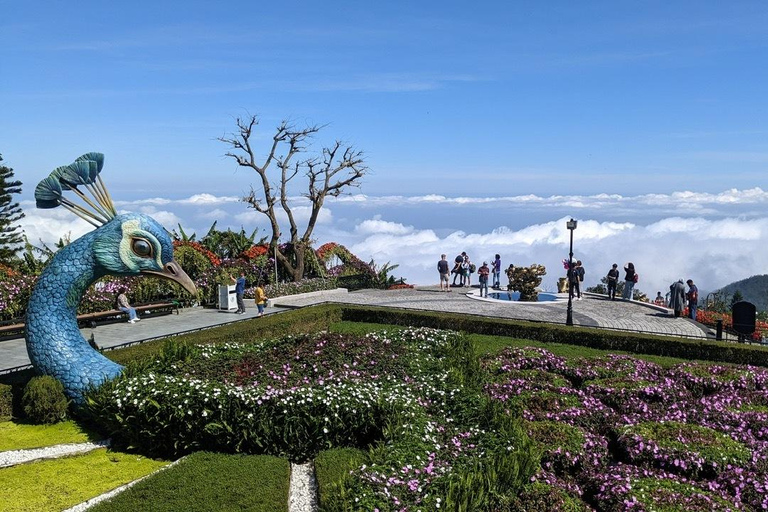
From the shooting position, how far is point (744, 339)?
1630cm

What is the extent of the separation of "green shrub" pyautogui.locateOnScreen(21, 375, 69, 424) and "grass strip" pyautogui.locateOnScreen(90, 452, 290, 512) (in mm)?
2744

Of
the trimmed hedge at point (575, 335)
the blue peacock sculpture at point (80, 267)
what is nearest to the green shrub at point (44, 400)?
the blue peacock sculpture at point (80, 267)

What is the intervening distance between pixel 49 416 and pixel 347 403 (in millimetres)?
4716

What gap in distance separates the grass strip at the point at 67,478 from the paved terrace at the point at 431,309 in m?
5.69

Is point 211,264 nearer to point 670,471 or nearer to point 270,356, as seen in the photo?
point 270,356

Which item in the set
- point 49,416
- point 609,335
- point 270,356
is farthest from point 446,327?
point 49,416

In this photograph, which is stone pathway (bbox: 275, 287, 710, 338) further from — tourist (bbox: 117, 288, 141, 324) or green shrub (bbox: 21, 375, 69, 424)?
green shrub (bbox: 21, 375, 69, 424)

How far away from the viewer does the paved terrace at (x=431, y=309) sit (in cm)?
1608

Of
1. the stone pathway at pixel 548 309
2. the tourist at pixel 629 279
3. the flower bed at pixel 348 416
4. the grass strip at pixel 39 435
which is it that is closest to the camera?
the flower bed at pixel 348 416

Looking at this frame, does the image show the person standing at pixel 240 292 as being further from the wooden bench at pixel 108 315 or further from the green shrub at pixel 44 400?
the green shrub at pixel 44 400

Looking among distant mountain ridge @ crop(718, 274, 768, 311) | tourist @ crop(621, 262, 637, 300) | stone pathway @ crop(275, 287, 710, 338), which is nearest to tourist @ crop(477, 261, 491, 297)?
stone pathway @ crop(275, 287, 710, 338)

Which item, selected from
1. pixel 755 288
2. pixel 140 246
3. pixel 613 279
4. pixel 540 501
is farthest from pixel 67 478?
pixel 755 288

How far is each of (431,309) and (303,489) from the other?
13.5 metres

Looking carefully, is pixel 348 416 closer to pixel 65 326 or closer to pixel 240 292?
pixel 65 326
